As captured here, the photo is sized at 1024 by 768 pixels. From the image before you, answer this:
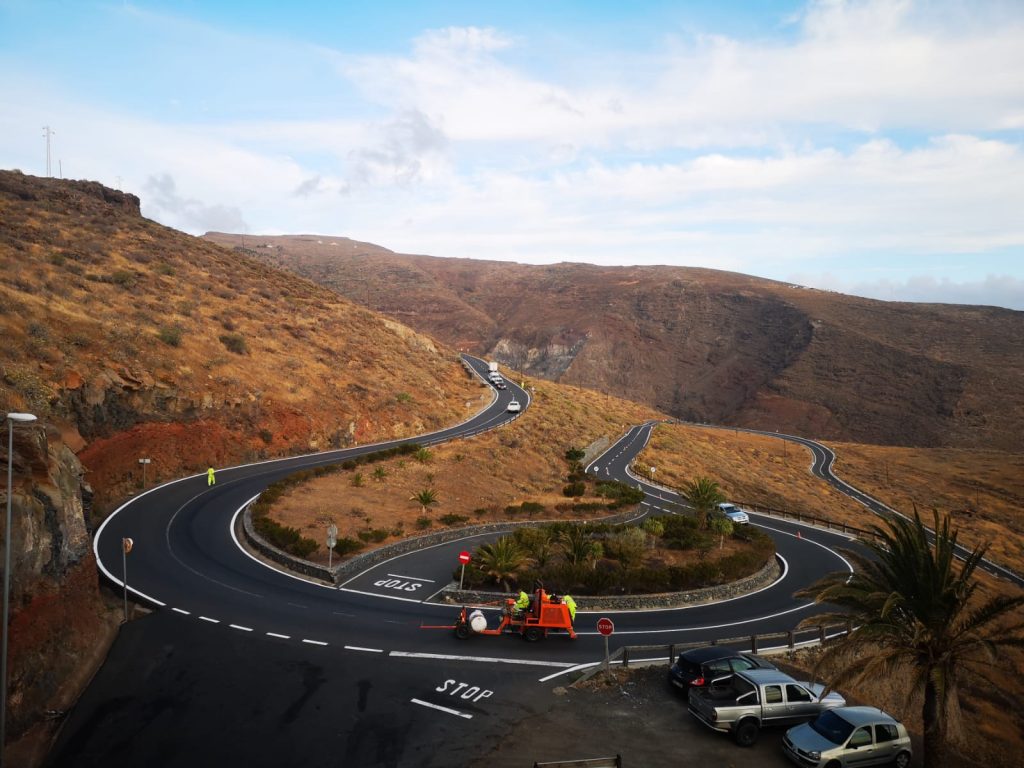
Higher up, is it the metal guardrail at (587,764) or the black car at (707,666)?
the metal guardrail at (587,764)

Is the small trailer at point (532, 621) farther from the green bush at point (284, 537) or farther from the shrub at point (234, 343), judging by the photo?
the shrub at point (234, 343)

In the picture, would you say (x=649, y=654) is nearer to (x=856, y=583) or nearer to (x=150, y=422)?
(x=856, y=583)

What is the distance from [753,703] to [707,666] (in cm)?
134

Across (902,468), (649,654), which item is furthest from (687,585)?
(902,468)

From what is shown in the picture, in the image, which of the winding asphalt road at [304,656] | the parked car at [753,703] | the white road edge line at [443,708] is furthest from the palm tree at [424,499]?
the parked car at [753,703]

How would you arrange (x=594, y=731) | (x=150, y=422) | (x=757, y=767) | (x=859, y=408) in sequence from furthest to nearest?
(x=859, y=408), (x=150, y=422), (x=594, y=731), (x=757, y=767)

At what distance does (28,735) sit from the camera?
44.7 feet

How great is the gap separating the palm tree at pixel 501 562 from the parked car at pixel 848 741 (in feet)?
39.9

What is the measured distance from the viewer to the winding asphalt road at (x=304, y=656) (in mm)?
13555

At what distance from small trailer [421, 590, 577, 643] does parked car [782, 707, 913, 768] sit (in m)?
7.66

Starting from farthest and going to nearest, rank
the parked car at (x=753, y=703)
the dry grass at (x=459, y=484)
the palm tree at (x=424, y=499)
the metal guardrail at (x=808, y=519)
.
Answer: the metal guardrail at (x=808, y=519) → the palm tree at (x=424, y=499) → the dry grass at (x=459, y=484) → the parked car at (x=753, y=703)

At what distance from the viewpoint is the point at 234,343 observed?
52000 mm

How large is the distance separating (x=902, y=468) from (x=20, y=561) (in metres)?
83.2

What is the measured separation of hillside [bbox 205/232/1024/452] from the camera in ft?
352
